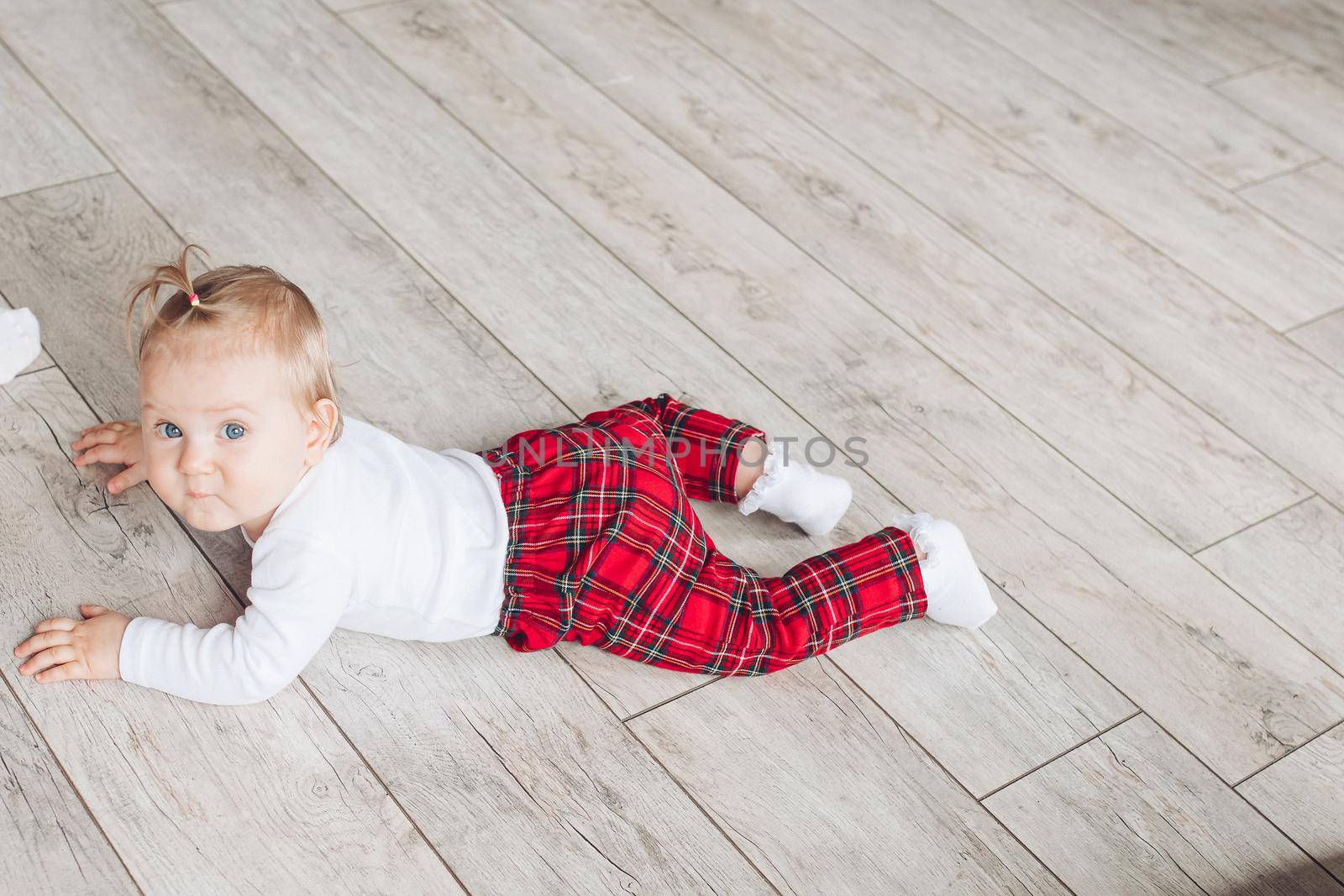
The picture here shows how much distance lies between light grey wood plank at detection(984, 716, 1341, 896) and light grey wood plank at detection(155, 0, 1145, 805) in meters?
0.03

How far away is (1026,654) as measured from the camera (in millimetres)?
1271

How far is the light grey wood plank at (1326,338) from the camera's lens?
65.9 inches

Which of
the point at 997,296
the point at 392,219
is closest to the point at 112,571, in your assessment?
the point at 392,219

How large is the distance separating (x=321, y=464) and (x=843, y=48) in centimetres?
140

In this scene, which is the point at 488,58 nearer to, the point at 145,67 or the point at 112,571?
the point at 145,67

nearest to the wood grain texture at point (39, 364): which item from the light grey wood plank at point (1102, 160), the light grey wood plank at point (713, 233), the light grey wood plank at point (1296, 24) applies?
the light grey wood plank at point (713, 233)

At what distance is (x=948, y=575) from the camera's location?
1.23 m

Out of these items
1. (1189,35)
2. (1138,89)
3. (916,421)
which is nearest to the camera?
(916,421)

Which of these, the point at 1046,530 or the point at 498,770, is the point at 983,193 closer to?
the point at 1046,530

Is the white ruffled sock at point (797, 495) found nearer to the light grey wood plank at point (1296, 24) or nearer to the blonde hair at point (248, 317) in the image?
the blonde hair at point (248, 317)

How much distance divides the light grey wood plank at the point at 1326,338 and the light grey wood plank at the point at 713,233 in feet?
1.09

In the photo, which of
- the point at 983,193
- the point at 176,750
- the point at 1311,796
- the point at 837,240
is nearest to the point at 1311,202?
the point at 983,193

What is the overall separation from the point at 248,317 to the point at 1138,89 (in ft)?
5.51

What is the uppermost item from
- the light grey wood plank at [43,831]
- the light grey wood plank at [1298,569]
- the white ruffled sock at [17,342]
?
the light grey wood plank at [1298,569]
